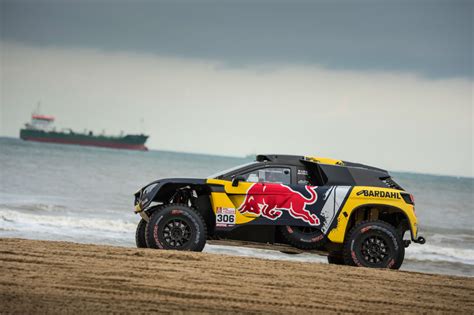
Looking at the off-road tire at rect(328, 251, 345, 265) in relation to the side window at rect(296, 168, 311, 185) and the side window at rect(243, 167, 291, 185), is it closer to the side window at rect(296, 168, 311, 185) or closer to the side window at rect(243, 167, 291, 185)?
the side window at rect(296, 168, 311, 185)

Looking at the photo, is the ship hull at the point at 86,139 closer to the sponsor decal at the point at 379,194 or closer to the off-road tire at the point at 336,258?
the off-road tire at the point at 336,258

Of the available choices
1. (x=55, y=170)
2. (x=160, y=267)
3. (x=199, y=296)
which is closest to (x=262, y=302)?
(x=199, y=296)

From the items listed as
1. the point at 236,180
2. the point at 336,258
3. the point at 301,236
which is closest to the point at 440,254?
the point at 336,258

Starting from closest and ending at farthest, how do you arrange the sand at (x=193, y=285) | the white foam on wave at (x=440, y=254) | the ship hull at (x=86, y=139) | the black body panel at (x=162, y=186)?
the sand at (x=193, y=285)
the black body panel at (x=162, y=186)
the white foam on wave at (x=440, y=254)
the ship hull at (x=86, y=139)

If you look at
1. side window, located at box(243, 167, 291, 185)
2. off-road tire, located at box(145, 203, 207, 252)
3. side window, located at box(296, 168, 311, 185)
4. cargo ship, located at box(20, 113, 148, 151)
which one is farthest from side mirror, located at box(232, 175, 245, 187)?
cargo ship, located at box(20, 113, 148, 151)

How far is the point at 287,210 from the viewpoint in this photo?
11680 mm

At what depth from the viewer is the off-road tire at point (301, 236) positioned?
11680 mm

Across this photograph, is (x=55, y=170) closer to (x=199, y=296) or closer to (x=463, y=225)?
(x=463, y=225)

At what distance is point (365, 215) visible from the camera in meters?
12.3

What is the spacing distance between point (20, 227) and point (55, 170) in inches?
1155

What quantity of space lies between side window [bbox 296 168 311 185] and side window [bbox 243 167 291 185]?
15 cm

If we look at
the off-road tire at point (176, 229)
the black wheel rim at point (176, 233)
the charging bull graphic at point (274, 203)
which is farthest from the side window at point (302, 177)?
the black wheel rim at point (176, 233)

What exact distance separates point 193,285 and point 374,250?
3754mm

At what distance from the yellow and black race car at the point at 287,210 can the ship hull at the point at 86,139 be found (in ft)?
372
